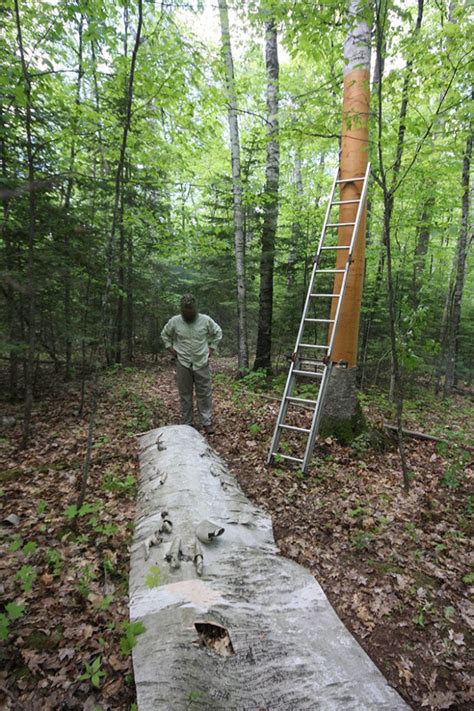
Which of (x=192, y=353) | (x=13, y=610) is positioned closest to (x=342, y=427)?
(x=192, y=353)

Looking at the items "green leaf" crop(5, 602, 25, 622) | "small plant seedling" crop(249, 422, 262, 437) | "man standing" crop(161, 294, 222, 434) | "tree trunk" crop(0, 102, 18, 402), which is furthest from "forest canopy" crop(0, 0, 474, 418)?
"small plant seedling" crop(249, 422, 262, 437)

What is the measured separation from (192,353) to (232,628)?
4.30 meters

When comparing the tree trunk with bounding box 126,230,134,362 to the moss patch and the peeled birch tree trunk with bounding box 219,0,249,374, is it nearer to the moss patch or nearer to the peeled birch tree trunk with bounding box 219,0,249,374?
the peeled birch tree trunk with bounding box 219,0,249,374

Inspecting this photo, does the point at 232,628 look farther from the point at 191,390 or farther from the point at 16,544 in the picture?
the point at 191,390

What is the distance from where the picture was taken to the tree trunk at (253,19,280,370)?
28.7 feet

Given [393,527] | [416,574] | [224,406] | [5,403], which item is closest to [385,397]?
[224,406]

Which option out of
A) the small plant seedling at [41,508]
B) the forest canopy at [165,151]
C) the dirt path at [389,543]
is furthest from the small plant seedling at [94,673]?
the forest canopy at [165,151]

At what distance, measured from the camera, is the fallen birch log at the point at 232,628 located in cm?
172

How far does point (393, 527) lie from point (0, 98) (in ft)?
22.3

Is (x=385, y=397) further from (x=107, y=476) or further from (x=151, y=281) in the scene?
(x=151, y=281)

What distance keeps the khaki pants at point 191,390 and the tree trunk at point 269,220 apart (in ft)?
12.6

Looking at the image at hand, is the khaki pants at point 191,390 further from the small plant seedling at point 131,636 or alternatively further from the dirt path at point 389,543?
the small plant seedling at point 131,636

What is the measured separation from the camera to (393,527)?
363 centimetres

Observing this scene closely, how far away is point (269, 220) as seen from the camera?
9195mm
